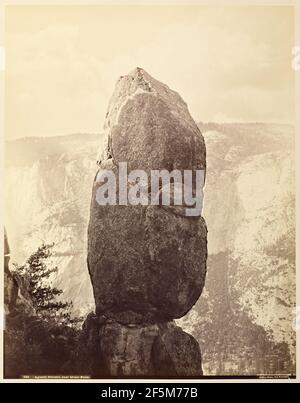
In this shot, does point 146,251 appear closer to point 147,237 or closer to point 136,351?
point 147,237

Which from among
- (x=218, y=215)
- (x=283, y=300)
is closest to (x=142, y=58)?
(x=218, y=215)

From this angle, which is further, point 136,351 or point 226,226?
point 226,226

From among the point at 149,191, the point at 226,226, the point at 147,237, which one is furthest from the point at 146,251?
the point at 226,226

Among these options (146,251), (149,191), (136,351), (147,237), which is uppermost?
(149,191)

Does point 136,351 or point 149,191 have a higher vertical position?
point 149,191

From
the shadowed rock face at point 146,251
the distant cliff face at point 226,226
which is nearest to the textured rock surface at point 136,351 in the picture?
the shadowed rock face at point 146,251

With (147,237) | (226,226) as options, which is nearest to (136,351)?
(147,237)
